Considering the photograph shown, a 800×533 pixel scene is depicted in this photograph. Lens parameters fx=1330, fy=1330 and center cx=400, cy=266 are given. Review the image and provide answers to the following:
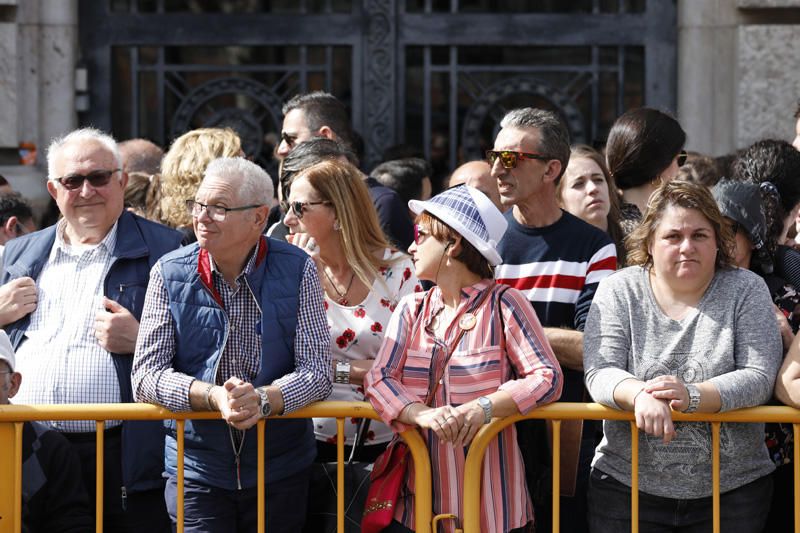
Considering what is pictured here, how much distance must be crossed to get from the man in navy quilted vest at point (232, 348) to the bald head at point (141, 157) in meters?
2.23

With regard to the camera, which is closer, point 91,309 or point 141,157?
point 91,309

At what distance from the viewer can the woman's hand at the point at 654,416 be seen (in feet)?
12.2

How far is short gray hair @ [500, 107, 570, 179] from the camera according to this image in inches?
184

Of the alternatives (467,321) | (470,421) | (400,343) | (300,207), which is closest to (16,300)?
(300,207)

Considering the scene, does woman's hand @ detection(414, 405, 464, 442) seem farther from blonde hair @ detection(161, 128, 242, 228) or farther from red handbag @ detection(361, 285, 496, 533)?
blonde hair @ detection(161, 128, 242, 228)

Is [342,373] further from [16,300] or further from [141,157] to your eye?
[141,157]

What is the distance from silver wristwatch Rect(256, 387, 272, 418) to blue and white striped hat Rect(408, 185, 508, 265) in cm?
74

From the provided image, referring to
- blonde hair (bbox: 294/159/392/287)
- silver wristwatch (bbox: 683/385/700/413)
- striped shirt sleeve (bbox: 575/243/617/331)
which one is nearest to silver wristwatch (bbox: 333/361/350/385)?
blonde hair (bbox: 294/159/392/287)

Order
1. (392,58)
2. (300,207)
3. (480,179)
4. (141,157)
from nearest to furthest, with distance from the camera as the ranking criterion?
(300,207)
(480,179)
(141,157)
(392,58)

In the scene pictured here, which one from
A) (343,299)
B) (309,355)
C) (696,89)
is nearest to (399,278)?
(343,299)

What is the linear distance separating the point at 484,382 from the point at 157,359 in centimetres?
97

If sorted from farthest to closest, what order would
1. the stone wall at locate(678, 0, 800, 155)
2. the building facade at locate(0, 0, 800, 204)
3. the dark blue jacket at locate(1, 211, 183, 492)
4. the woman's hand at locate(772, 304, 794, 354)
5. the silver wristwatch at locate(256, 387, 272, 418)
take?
the building facade at locate(0, 0, 800, 204), the stone wall at locate(678, 0, 800, 155), the dark blue jacket at locate(1, 211, 183, 492), the woman's hand at locate(772, 304, 794, 354), the silver wristwatch at locate(256, 387, 272, 418)

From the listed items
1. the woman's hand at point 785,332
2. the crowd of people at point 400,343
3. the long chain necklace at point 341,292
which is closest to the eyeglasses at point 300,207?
the crowd of people at point 400,343

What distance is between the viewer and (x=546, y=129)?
185 inches
